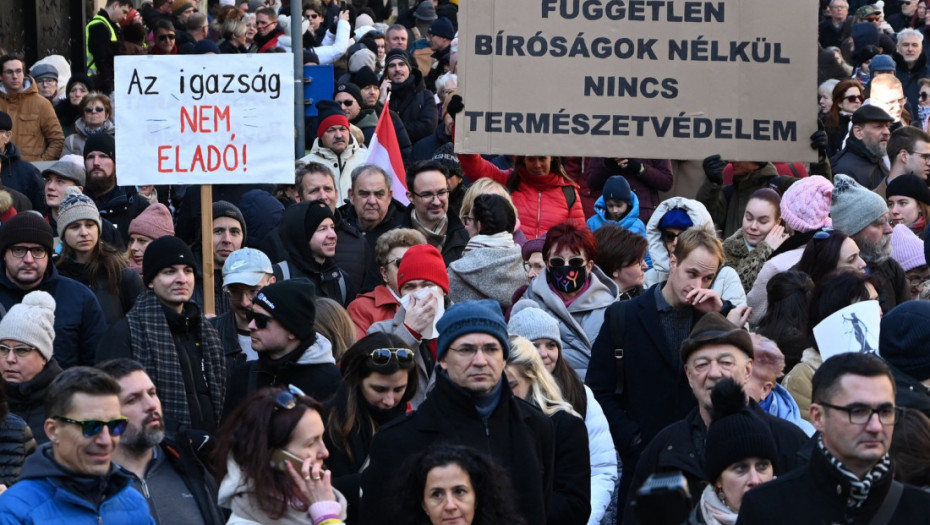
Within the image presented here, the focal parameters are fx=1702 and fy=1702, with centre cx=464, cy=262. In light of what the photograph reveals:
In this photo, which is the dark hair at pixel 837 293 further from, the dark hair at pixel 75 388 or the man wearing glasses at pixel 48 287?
the man wearing glasses at pixel 48 287

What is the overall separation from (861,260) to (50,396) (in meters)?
4.19

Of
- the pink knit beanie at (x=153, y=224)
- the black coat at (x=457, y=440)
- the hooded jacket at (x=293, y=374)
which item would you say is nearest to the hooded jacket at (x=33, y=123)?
the pink knit beanie at (x=153, y=224)

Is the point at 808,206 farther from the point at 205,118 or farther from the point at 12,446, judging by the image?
the point at 12,446

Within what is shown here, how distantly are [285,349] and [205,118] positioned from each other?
97.3 inches

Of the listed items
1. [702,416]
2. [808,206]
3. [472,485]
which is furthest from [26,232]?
[808,206]

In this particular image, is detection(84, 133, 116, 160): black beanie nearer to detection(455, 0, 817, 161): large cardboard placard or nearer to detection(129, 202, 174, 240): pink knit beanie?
detection(129, 202, 174, 240): pink knit beanie

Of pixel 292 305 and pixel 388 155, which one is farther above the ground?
pixel 388 155

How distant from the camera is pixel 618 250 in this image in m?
8.52

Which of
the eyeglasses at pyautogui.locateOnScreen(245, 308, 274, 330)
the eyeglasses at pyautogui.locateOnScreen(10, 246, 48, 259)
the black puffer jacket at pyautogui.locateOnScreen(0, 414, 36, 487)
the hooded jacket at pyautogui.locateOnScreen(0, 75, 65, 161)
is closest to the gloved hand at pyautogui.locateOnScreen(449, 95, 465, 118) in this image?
the eyeglasses at pyautogui.locateOnScreen(10, 246, 48, 259)

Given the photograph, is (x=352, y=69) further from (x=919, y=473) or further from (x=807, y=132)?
(x=919, y=473)

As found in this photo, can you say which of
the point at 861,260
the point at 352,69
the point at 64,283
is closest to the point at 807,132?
the point at 861,260

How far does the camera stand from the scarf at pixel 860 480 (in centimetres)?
460

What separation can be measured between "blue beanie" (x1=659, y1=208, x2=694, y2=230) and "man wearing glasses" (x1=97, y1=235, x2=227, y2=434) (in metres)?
2.73

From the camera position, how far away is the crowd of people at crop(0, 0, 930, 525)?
17.6ft
